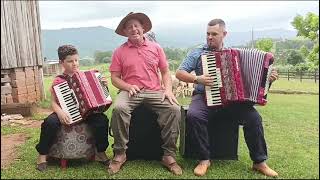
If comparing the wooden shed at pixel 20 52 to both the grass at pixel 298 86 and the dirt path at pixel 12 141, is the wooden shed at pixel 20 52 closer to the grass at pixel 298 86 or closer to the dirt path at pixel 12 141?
the dirt path at pixel 12 141

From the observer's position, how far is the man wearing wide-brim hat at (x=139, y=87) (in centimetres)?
522

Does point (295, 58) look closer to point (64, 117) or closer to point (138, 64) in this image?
point (138, 64)

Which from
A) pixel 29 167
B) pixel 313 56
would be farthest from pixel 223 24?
pixel 313 56

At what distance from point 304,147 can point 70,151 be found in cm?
415

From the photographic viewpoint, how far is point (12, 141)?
7.56m

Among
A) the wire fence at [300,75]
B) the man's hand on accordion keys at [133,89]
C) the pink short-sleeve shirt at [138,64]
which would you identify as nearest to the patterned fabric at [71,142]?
the man's hand on accordion keys at [133,89]

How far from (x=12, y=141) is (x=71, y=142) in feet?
→ 8.57

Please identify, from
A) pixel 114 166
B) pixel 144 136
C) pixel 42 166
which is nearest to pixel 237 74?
pixel 144 136

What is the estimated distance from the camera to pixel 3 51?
36.4 ft

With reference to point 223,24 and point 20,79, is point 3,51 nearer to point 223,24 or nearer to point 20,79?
point 20,79

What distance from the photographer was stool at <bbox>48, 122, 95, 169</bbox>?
17.5 feet

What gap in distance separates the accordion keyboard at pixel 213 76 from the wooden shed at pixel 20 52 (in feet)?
23.7

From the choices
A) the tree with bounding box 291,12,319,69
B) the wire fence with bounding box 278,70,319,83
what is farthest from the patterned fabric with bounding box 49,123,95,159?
the wire fence with bounding box 278,70,319,83

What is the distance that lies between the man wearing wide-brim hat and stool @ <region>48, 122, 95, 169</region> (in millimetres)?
386
